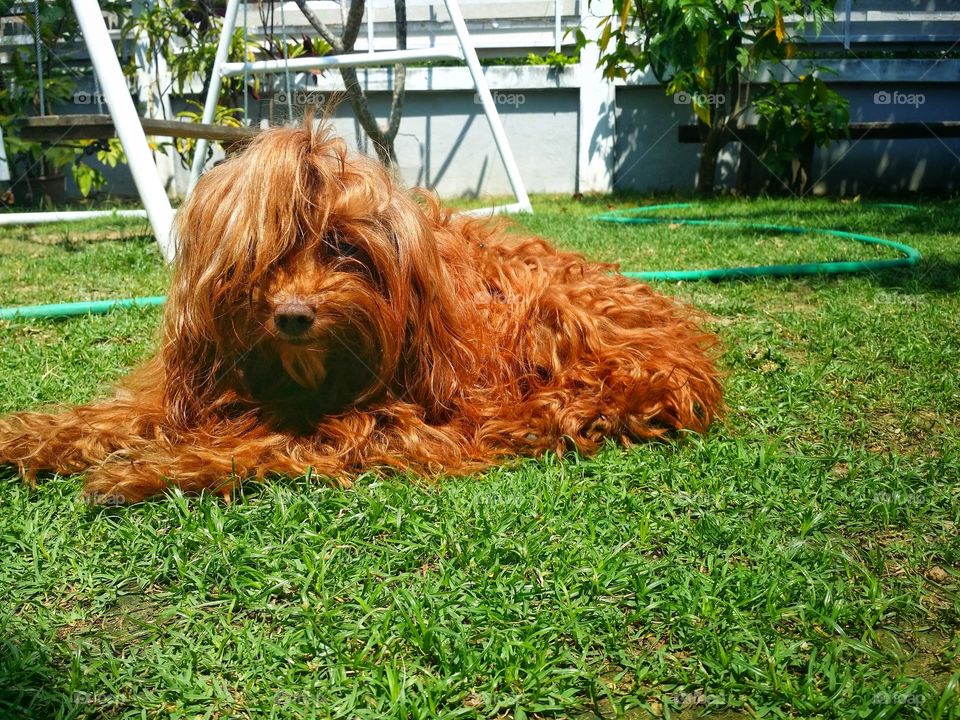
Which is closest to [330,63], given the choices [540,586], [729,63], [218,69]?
[218,69]

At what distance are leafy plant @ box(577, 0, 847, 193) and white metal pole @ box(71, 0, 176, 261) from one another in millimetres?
4899

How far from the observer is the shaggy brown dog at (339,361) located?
2.50 m

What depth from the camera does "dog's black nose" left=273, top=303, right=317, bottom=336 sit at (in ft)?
7.81

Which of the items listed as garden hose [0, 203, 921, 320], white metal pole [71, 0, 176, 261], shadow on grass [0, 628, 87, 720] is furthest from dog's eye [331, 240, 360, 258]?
white metal pole [71, 0, 176, 261]

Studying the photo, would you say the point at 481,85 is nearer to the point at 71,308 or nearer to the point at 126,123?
the point at 126,123

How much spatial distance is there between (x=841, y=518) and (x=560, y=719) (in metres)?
1.16

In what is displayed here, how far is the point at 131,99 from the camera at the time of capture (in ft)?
20.8

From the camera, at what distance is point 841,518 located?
242 cm

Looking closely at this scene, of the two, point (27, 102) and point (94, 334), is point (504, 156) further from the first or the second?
point (27, 102)

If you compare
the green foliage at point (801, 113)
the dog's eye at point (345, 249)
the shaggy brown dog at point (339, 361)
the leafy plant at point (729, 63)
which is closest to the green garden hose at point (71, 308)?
the shaggy brown dog at point (339, 361)

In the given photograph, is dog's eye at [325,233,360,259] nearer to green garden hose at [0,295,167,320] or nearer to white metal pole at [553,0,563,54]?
green garden hose at [0,295,167,320]

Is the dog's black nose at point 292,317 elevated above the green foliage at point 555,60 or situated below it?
below

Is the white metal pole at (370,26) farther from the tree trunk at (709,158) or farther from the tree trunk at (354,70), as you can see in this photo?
the tree trunk at (709,158)

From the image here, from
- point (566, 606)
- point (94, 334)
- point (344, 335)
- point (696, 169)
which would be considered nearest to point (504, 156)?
point (696, 169)
